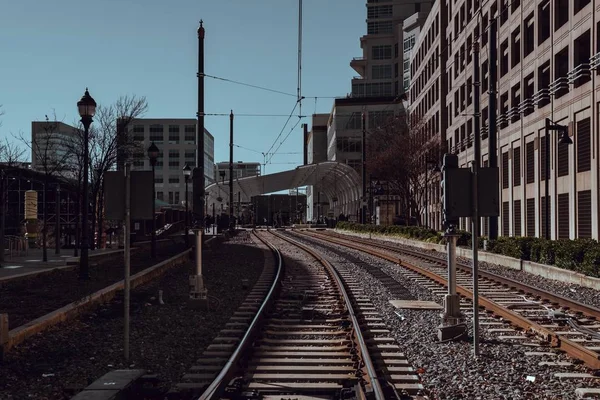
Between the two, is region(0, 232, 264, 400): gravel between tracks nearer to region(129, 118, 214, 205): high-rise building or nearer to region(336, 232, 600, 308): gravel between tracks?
region(336, 232, 600, 308): gravel between tracks

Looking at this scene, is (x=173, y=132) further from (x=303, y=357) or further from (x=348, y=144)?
(x=303, y=357)

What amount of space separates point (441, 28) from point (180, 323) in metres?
58.1

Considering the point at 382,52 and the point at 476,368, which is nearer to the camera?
the point at 476,368

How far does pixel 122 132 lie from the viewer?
32438mm

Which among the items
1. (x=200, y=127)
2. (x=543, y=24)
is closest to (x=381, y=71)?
(x=543, y=24)

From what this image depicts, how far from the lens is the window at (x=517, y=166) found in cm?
4338

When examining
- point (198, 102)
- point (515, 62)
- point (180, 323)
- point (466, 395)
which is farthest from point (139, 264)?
point (515, 62)

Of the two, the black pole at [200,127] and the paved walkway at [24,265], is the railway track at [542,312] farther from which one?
the paved walkway at [24,265]

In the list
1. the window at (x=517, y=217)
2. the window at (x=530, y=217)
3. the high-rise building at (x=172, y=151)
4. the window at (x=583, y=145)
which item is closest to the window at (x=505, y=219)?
the window at (x=517, y=217)

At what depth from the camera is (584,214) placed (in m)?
33.6

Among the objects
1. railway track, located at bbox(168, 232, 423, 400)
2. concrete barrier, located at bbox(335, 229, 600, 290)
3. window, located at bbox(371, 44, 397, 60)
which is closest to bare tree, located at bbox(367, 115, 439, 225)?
concrete barrier, located at bbox(335, 229, 600, 290)

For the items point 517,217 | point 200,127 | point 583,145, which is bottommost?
point 517,217

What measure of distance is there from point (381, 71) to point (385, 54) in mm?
2659

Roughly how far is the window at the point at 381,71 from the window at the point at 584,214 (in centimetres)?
7689
